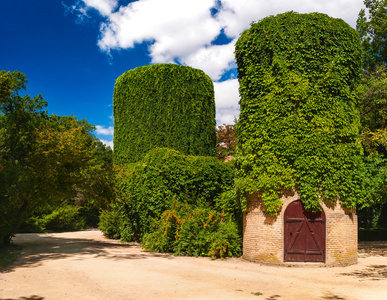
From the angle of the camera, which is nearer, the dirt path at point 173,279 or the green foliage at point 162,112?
the dirt path at point 173,279

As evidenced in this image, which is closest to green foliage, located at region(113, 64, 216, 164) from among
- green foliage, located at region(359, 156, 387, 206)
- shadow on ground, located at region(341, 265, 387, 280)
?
green foliage, located at region(359, 156, 387, 206)

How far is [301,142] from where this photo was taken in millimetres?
11836

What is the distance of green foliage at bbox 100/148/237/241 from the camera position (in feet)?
51.0

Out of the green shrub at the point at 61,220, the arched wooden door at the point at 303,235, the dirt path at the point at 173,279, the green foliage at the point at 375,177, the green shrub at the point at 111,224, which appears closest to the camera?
the dirt path at the point at 173,279

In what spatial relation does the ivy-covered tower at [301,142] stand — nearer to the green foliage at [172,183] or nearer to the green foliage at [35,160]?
the green foliage at [172,183]

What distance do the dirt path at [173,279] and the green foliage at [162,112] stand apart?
861 centimetres

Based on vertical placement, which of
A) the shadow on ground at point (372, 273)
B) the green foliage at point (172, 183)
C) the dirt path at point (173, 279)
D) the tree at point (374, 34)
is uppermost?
the tree at point (374, 34)

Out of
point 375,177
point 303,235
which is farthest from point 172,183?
point 375,177

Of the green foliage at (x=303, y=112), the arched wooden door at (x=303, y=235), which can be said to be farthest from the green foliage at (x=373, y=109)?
the arched wooden door at (x=303, y=235)

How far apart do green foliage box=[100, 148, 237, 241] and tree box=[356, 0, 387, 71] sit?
37.5 ft

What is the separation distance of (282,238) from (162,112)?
1099 centimetres

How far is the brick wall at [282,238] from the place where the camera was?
38.3ft

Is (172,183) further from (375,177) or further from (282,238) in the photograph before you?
(375,177)

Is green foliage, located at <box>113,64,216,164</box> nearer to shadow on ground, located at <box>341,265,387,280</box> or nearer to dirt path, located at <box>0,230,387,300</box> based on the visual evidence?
dirt path, located at <box>0,230,387,300</box>
